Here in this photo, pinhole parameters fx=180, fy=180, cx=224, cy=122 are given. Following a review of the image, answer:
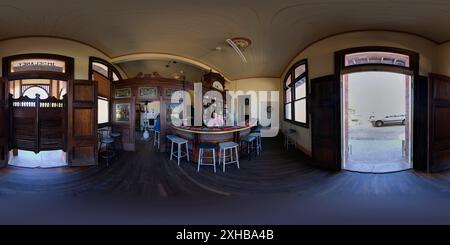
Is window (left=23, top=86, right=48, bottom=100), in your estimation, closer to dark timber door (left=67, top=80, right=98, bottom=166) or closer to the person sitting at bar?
dark timber door (left=67, top=80, right=98, bottom=166)

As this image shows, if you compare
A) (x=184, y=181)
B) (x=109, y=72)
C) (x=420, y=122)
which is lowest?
(x=184, y=181)

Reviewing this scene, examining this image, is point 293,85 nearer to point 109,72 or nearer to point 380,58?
point 380,58

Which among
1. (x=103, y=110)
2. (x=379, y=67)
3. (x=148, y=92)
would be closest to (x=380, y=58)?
(x=379, y=67)

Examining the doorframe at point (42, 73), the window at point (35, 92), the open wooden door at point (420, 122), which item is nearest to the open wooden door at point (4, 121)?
the doorframe at point (42, 73)

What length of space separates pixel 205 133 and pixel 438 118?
1423mm

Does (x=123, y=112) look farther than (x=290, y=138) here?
No

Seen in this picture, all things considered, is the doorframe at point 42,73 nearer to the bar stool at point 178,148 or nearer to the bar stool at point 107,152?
the bar stool at point 107,152

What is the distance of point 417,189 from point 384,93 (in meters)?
0.68

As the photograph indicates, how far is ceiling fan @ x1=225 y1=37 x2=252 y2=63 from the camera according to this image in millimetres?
930

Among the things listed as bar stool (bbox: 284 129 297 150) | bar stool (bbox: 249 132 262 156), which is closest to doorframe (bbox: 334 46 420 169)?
bar stool (bbox: 284 129 297 150)

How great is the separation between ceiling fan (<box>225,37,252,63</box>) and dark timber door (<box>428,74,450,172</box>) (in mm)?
970

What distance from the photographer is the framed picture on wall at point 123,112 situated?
2.92 ft

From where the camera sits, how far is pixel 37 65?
2.88 feet

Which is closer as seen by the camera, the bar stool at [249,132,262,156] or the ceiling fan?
the ceiling fan
